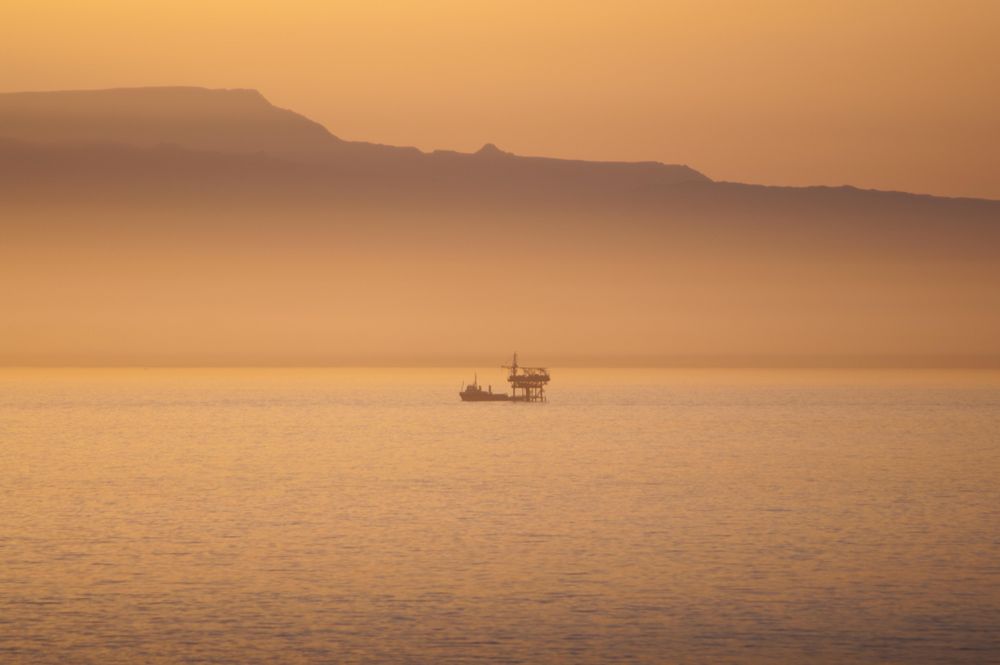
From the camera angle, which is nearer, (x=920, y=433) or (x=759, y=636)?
(x=759, y=636)

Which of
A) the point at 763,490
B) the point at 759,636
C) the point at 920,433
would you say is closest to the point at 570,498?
the point at 763,490

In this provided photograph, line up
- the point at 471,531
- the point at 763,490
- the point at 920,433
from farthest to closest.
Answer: the point at 920,433 → the point at 763,490 → the point at 471,531

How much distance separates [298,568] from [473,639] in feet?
54.4

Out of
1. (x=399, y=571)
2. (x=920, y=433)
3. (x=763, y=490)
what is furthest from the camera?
(x=920, y=433)

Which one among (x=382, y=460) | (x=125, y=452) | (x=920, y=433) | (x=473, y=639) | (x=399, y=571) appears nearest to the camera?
(x=473, y=639)

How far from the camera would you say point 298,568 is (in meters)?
60.5

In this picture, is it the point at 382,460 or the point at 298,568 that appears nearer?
the point at 298,568

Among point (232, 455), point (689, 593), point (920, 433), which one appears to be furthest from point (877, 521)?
point (920, 433)

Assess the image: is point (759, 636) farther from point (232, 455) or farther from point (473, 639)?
point (232, 455)

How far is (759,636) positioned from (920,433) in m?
152

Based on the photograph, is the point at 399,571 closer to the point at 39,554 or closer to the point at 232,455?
the point at 39,554

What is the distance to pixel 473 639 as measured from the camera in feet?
150

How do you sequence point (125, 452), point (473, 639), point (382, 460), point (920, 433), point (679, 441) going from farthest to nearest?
1. point (920, 433)
2. point (679, 441)
3. point (125, 452)
4. point (382, 460)
5. point (473, 639)

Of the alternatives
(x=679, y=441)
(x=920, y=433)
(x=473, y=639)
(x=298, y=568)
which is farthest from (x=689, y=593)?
(x=920, y=433)
